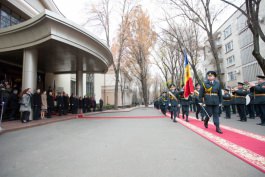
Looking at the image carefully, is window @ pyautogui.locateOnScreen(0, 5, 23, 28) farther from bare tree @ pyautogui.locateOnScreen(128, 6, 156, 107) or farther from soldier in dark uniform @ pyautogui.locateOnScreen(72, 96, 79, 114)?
bare tree @ pyautogui.locateOnScreen(128, 6, 156, 107)

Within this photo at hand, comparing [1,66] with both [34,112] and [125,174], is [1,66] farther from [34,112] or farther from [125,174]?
[125,174]

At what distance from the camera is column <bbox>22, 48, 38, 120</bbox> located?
9176mm

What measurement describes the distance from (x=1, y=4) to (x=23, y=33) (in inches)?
177

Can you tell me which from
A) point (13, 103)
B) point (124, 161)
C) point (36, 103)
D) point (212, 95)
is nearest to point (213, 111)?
point (212, 95)

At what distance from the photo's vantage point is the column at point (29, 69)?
9.18 meters

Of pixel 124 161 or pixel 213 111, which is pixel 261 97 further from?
pixel 124 161

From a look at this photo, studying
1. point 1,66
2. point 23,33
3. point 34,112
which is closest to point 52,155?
point 34,112

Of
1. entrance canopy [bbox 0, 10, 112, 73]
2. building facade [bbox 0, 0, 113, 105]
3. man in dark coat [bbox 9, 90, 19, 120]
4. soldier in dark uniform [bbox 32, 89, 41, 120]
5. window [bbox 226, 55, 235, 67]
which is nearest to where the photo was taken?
entrance canopy [bbox 0, 10, 112, 73]

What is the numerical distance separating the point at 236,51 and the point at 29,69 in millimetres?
32350

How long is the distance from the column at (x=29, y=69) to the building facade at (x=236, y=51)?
2043 centimetres

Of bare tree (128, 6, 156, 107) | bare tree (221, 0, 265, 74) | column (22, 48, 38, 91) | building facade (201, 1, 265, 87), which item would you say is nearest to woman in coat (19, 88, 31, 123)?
column (22, 48, 38, 91)

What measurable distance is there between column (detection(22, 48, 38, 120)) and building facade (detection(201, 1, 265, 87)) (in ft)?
67.0

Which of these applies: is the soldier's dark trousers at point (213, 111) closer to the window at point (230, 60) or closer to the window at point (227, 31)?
the window at point (230, 60)

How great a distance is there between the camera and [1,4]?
11.1m
